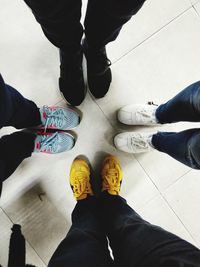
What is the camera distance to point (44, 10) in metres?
0.61

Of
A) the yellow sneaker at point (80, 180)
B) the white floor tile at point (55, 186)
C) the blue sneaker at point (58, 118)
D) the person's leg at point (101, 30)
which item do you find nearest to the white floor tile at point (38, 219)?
the white floor tile at point (55, 186)

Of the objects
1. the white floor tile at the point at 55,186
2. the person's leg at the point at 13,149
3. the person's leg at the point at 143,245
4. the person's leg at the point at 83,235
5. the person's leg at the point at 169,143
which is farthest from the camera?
the white floor tile at the point at 55,186

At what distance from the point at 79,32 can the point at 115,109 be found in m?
0.44

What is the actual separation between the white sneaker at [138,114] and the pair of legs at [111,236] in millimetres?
176

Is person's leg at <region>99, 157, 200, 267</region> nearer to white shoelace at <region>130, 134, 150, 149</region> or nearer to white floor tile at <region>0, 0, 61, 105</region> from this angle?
white shoelace at <region>130, 134, 150, 149</region>

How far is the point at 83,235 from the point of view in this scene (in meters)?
0.81

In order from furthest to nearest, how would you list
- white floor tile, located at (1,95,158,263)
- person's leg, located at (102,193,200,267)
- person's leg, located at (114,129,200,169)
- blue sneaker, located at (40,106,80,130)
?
white floor tile, located at (1,95,158,263), blue sneaker, located at (40,106,80,130), person's leg, located at (114,129,200,169), person's leg, located at (102,193,200,267)

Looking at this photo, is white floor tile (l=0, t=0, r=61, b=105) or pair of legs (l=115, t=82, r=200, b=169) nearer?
pair of legs (l=115, t=82, r=200, b=169)

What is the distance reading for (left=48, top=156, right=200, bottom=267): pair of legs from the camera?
2.02 ft

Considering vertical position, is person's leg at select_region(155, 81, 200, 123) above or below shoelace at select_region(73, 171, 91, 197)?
above

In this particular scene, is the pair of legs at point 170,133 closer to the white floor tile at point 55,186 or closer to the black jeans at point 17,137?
the white floor tile at point 55,186

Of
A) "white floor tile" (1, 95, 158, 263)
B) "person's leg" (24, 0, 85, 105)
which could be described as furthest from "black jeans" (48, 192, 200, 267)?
"person's leg" (24, 0, 85, 105)

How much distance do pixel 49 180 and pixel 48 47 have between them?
54 cm

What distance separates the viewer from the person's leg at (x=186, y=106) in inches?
31.2
